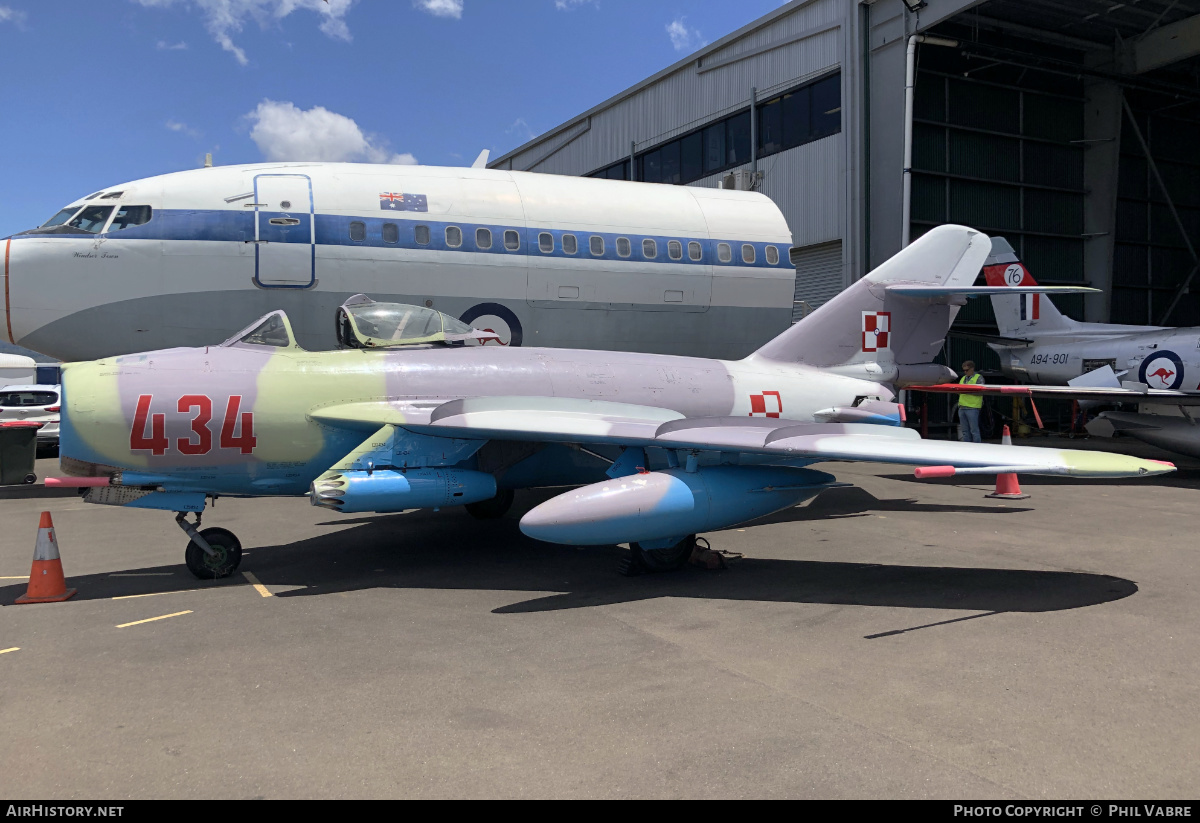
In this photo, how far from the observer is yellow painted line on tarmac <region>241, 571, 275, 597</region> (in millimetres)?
6629

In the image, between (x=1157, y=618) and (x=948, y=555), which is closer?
(x=1157, y=618)

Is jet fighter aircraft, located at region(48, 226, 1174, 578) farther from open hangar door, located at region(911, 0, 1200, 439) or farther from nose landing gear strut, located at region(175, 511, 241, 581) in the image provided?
open hangar door, located at region(911, 0, 1200, 439)

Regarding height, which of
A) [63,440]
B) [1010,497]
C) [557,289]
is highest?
[557,289]

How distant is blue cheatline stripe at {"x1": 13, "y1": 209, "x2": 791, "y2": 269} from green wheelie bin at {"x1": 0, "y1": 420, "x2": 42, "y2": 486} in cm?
343

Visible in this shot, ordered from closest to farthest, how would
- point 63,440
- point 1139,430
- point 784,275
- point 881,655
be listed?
point 881,655 → point 63,440 → point 784,275 → point 1139,430

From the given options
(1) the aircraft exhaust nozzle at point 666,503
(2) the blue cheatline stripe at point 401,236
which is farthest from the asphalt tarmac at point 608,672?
(2) the blue cheatline stripe at point 401,236

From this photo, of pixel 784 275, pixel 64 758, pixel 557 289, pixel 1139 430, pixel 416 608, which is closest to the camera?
pixel 64 758

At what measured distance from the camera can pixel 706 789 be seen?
3305 mm

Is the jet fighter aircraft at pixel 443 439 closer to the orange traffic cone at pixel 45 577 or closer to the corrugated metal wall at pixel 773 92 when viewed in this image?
the orange traffic cone at pixel 45 577

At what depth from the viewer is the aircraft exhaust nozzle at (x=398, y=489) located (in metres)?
6.69

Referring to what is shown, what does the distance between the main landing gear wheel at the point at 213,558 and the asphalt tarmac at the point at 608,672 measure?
110 mm
